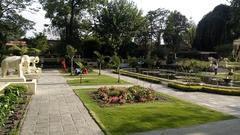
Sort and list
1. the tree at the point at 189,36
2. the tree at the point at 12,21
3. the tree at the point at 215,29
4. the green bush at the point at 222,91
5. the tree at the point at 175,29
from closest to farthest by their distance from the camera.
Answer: the green bush at the point at 222,91 < the tree at the point at 12,21 < the tree at the point at 215,29 < the tree at the point at 175,29 < the tree at the point at 189,36

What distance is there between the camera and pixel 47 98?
15.4m

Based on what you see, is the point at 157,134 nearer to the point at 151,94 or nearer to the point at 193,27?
the point at 151,94

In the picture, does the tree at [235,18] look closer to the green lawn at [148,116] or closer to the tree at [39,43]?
the tree at [39,43]

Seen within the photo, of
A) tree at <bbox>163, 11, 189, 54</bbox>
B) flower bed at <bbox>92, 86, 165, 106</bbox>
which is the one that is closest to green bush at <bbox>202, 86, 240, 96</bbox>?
flower bed at <bbox>92, 86, 165, 106</bbox>

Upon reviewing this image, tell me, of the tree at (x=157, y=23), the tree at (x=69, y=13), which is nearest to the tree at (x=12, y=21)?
the tree at (x=69, y=13)

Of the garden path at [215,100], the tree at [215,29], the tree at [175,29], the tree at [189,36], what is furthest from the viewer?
the tree at [189,36]

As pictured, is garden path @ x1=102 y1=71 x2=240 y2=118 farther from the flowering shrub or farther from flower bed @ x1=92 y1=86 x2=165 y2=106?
the flowering shrub

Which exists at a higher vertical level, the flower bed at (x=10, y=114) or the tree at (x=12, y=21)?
the tree at (x=12, y=21)

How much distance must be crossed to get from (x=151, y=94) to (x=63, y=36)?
43.4m

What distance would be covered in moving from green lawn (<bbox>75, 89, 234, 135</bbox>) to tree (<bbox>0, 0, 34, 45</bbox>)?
3575 cm

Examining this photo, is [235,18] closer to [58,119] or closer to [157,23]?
[157,23]

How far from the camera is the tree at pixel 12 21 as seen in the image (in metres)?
46.1

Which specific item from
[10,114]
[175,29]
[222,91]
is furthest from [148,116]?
[175,29]

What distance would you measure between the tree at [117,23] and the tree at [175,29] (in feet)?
51.0
